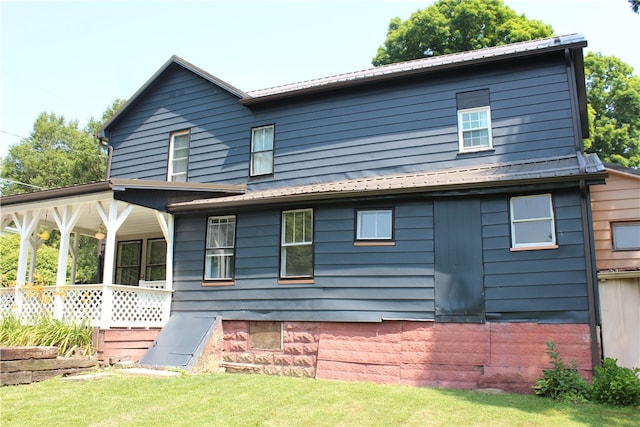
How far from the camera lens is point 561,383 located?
799cm

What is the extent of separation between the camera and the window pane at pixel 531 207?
30.2 ft

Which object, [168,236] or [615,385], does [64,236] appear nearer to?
[168,236]

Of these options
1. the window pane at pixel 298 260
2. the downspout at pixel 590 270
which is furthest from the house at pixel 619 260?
the window pane at pixel 298 260

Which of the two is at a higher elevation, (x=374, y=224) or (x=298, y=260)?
(x=374, y=224)

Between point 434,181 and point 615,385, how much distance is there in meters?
4.47

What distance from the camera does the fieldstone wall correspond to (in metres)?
8.34

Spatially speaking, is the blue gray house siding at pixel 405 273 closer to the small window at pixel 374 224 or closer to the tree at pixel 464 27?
the small window at pixel 374 224

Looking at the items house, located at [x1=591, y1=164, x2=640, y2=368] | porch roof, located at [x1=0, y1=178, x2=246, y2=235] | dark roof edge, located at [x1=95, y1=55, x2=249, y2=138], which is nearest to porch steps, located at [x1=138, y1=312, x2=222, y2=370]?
porch roof, located at [x1=0, y1=178, x2=246, y2=235]

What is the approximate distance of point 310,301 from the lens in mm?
10688

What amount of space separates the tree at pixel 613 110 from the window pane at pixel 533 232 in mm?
16156

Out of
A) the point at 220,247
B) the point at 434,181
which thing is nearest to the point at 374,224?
the point at 434,181

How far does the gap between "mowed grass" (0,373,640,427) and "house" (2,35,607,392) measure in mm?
1267

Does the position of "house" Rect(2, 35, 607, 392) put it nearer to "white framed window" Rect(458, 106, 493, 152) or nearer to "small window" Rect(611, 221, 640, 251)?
"white framed window" Rect(458, 106, 493, 152)

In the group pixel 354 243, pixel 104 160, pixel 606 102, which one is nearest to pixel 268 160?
pixel 354 243
